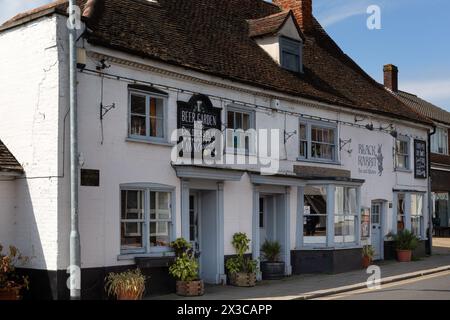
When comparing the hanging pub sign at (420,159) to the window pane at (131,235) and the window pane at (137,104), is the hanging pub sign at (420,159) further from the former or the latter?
the window pane at (131,235)

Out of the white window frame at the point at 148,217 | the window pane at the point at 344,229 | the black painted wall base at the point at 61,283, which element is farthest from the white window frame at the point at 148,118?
the window pane at the point at 344,229

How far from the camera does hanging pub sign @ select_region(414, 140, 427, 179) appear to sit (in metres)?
24.9

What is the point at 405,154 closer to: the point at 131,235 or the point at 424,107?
the point at 131,235

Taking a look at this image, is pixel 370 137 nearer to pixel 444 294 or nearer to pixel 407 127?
pixel 407 127

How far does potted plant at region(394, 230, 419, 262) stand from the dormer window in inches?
292

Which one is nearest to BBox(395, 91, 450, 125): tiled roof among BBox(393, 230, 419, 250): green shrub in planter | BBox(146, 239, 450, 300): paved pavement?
BBox(393, 230, 419, 250): green shrub in planter

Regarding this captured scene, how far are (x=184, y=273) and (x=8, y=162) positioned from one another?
452 centimetres

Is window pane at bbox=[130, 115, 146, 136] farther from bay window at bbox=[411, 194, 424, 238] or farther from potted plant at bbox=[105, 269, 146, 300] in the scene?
bay window at bbox=[411, 194, 424, 238]

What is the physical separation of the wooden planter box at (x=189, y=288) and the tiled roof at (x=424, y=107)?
2401cm

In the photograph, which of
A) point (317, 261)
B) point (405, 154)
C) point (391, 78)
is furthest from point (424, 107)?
point (317, 261)

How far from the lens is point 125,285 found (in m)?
13.0

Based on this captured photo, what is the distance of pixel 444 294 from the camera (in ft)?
46.0

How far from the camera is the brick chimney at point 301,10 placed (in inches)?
965

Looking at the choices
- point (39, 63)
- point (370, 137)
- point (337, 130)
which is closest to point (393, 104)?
point (370, 137)
